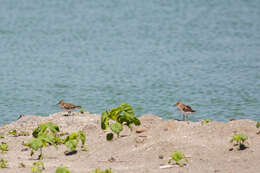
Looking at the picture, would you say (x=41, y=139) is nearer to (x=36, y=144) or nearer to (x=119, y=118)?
(x=36, y=144)

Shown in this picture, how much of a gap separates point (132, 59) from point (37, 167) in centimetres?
1532

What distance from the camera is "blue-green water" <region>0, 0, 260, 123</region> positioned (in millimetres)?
18234

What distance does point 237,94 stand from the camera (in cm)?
1897

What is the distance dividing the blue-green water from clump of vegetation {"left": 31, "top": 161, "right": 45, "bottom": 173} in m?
6.77

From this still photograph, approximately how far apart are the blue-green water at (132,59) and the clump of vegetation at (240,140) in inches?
247

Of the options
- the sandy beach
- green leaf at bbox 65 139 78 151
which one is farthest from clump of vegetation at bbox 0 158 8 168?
green leaf at bbox 65 139 78 151

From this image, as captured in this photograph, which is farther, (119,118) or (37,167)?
(119,118)

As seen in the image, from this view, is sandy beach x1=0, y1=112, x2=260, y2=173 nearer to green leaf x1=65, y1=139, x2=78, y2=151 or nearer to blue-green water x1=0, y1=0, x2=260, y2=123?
green leaf x1=65, y1=139, x2=78, y2=151

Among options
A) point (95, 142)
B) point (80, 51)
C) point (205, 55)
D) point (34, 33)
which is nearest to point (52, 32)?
point (34, 33)

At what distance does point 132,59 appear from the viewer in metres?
24.3

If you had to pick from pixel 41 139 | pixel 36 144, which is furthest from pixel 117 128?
pixel 36 144

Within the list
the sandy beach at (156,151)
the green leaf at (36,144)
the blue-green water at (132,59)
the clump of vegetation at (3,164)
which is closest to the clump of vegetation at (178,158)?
the sandy beach at (156,151)

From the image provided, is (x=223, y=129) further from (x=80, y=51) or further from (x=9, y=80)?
(x=80, y=51)

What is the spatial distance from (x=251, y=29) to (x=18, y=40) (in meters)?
13.4
